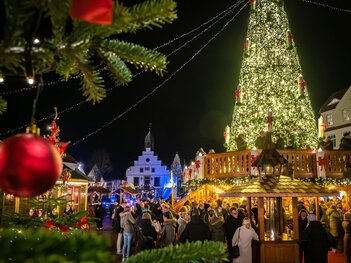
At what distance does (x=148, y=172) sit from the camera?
235 ft

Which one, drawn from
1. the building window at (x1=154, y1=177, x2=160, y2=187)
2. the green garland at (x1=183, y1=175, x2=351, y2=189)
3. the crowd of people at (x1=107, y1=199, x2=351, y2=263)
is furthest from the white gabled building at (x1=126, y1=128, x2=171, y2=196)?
the crowd of people at (x1=107, y1=199, x2=351, y2=263)

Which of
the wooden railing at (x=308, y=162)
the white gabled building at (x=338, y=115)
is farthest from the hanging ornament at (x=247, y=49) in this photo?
the white gabled building at (x=338, y=115)

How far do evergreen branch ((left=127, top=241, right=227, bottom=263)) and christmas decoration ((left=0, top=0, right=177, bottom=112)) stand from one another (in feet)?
2.73

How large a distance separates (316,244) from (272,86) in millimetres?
13813

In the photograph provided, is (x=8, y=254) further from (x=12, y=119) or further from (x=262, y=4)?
(x=262, y=4)

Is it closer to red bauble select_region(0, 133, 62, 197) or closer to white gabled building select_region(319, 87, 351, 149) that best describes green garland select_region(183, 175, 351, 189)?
red bauble select_region(0, 133, 62, 197)

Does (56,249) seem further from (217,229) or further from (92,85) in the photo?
(217,229)

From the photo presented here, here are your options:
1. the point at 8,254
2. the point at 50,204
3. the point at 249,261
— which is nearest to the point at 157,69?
the point at 8,254

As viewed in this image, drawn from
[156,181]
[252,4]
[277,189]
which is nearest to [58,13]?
[277,189]

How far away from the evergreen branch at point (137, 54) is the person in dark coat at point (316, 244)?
921 cm

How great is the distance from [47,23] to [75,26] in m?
0.36

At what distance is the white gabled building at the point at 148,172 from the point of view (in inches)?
2788

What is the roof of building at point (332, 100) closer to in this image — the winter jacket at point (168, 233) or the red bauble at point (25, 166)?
the winter jacket at point (168, 233)

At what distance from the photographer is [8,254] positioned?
1.14m
